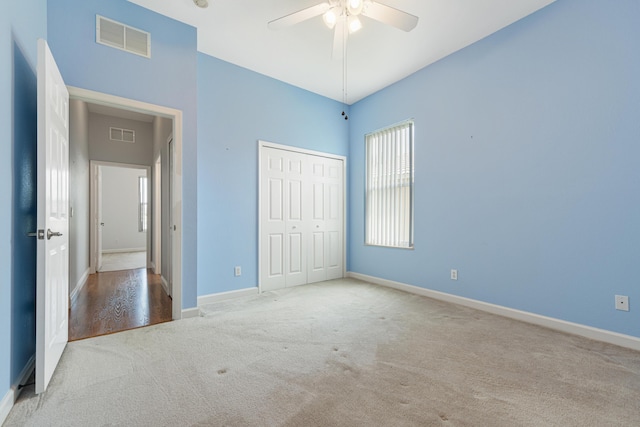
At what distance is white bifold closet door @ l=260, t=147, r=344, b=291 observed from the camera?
413 centimetres

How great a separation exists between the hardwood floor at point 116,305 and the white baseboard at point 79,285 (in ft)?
0.15

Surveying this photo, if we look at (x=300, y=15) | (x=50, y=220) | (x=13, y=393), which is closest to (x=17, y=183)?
(x=50, y=220)

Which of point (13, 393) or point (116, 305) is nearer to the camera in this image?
point (13, 393)

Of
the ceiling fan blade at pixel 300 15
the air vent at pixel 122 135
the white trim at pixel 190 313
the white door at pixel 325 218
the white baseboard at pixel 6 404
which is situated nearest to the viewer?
the white baseboard at pixel 6 404

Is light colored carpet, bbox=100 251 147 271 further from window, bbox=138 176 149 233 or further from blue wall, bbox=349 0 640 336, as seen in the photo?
blue wall, bbox=349 0 640 336

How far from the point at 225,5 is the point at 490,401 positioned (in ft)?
12.5

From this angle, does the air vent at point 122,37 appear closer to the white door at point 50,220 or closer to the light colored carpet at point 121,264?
the white door at point 50,220

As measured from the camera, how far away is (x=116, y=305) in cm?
343

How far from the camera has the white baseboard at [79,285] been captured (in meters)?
3.66

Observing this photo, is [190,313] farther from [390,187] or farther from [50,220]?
[390,187]

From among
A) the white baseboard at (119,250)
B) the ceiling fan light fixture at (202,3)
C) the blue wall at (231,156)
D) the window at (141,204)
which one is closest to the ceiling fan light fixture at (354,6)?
the ceiling fan light fixture at (202,3)

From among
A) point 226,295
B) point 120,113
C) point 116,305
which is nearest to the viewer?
point 116,305

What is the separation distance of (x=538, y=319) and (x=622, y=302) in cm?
65

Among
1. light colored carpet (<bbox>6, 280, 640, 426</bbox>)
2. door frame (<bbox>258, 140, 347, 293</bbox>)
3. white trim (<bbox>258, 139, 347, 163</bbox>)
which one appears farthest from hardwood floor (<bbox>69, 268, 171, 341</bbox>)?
white trim (<bbox>258, 139, 347, 163</bbox>)
